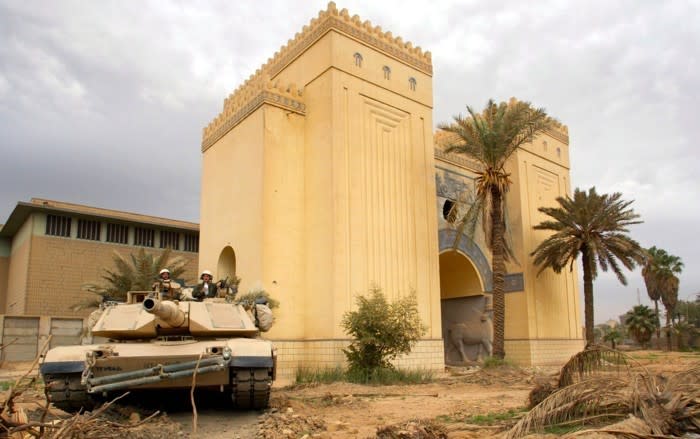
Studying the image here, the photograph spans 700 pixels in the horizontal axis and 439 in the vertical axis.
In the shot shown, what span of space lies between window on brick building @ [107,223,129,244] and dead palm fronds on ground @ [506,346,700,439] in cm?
2734

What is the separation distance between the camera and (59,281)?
2820 cm

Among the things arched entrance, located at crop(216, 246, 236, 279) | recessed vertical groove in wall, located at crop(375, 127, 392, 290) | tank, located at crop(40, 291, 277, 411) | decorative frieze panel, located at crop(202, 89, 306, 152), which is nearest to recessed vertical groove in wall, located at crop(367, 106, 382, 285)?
recessed vertical groove in wall, located at crop(375, 127, 392, 290)

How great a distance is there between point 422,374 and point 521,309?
7.96 m

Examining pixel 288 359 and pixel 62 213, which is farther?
pixel 62 213

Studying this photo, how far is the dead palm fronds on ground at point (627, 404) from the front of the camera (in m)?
5.30

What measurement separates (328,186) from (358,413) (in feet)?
28.1

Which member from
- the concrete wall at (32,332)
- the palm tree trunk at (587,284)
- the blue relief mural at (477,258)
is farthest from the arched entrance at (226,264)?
the palm tree trunk at (587,284)

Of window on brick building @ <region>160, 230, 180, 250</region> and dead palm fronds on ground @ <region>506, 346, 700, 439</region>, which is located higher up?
window on brick building @ <region>160, 230, 180, 250</region>

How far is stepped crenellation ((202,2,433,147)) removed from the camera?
722 inches

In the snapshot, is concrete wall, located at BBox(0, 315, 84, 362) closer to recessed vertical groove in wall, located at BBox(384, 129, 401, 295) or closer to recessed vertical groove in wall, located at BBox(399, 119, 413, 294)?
recessed vertical groove in wall, located at BBox(384, 129, 401, 295)

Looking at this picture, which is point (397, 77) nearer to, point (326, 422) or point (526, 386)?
point (526, 386)

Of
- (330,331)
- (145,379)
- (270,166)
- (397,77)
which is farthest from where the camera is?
(397,77)

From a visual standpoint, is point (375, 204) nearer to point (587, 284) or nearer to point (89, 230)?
point (587, 284)

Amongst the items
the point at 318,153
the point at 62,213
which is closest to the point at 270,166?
the point at 318,153
